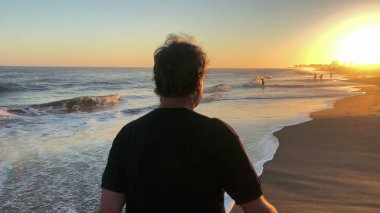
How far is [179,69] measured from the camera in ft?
6.36

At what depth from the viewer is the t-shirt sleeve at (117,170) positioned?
2.01m

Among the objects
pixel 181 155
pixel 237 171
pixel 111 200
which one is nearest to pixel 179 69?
pixel 181 155

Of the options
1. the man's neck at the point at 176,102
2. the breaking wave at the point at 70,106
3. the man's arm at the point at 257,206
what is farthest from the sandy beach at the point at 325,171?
the breaking wave at the point at 70,106

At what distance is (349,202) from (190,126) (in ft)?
12.5

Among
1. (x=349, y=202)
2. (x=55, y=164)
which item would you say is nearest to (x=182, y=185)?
(x=349, y=202)

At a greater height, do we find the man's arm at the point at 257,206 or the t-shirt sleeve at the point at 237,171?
the t-shirt sleeve at the point at 237,171

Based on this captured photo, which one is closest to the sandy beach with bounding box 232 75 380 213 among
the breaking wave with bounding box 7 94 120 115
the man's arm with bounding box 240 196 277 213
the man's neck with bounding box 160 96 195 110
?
the man's arm with bounding box 240 196 277 213

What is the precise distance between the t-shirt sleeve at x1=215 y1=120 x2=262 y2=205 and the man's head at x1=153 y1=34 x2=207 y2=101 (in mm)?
271

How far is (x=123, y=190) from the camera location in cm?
205

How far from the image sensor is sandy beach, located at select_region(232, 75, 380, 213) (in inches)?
198

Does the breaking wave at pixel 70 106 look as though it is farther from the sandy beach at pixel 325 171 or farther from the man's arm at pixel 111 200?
the man's arm at pixel 111 200

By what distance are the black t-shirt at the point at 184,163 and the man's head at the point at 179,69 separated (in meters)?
0.10

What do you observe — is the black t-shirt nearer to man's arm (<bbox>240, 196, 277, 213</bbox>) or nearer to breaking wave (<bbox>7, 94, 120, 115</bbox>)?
man's arm (<bbox>240, 196, 277, 213</bbox>)

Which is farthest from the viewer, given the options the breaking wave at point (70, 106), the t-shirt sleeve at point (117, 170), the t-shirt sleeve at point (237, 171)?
the breaking wave at point (70, 106)
